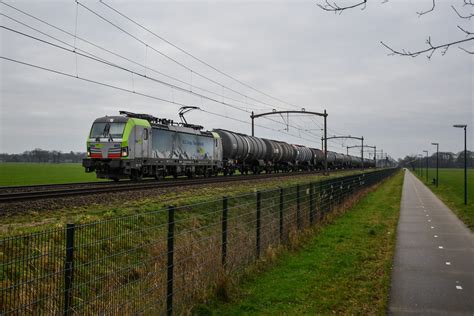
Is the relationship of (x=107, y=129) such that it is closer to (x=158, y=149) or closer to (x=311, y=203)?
(x=158, y=149)

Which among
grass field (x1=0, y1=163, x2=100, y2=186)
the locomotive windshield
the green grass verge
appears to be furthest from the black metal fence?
grass field (x1=0, y1=163, x2=100, y2=186)

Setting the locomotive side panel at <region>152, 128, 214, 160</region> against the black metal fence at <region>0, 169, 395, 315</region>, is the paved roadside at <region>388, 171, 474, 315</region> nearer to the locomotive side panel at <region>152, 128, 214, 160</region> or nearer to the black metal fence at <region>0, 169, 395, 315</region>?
the black metal fence at <region>0, 169, 395, 315</region>

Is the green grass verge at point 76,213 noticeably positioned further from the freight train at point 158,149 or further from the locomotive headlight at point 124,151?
the freight train at point 158,149

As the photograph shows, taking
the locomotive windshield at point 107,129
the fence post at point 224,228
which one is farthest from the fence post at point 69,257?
the locomotive windshield at point 107,129

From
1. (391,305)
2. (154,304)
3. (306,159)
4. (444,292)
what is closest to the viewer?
(154,304)

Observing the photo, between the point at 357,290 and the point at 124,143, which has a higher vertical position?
the point at 124,143

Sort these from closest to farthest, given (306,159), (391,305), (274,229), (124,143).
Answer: (391,305), (274,229), (124,143), (306,159)

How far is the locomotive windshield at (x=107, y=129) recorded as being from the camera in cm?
2128

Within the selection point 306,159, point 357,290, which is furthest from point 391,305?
point 306,159

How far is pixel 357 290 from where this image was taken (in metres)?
7.48

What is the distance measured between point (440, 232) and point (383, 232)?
182 cm

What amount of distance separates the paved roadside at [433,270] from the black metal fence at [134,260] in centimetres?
264

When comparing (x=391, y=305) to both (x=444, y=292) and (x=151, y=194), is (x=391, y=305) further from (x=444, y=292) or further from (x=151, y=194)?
(x=151, y=194)

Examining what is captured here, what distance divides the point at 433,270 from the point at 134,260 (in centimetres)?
561
